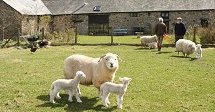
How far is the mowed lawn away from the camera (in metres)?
10.3

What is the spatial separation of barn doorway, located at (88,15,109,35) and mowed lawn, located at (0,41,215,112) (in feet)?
111

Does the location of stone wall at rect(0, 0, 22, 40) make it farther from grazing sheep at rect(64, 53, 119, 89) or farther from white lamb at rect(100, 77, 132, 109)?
white lamb at rect(100, 77, 132, 109)

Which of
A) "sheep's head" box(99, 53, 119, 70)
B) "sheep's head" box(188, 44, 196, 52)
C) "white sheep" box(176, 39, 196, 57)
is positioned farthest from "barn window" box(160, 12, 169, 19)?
"sheep's head" box(99, 53, 119, 70)

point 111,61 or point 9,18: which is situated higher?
point 9,18

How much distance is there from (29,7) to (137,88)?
126 ft

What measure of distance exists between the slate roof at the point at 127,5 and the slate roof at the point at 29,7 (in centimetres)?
208

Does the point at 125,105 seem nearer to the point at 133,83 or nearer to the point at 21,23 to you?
the point at 133,83

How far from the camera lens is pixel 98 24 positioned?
53281mm

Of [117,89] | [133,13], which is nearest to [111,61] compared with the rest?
[117,89]

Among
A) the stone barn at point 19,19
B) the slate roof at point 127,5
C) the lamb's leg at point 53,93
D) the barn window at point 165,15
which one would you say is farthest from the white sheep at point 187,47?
the barn window at point 165,15

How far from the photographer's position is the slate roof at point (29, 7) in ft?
148

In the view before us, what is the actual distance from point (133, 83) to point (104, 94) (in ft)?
11.5

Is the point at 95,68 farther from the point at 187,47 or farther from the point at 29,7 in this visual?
the point at 29,7

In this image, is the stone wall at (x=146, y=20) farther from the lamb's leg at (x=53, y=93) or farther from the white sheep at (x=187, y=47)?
the lamb's leg at (x=53, y=93)
